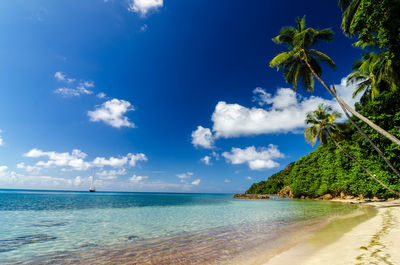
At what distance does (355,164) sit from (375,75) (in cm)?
1807

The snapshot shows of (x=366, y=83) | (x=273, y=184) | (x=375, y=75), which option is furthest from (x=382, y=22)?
(x=273, y=184)

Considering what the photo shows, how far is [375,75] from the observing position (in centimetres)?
1526

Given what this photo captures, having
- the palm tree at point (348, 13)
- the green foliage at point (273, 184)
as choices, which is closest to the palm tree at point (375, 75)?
the palm tree at point (348, 13)

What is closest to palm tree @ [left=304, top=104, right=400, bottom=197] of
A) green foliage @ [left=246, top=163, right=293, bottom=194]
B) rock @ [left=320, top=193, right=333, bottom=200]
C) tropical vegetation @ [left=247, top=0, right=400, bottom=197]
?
tropical vegetation @ [left=247, top=0, right=400, bottom=197]

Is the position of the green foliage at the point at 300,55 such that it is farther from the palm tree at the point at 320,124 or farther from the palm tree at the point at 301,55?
the palm tree at the point at 320,124

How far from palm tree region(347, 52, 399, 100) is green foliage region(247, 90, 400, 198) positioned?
1.43m

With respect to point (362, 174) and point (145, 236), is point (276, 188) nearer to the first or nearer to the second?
point (362, 174)

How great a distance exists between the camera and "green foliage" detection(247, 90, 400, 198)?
1644cm

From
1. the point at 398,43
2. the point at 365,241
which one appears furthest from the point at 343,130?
the point at 365,241

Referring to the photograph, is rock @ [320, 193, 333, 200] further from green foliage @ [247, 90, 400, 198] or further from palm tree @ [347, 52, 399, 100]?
palm tree @ [347, 52, 399, 100]

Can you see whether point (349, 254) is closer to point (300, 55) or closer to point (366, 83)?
point (300, 55)

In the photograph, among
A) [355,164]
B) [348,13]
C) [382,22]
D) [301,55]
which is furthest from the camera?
[355,164]

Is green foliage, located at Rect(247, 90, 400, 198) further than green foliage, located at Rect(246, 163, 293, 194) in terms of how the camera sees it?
No

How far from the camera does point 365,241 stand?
6449 millimetres
